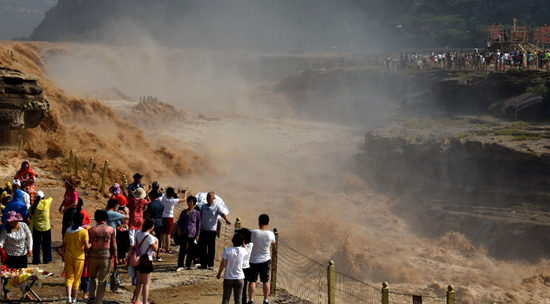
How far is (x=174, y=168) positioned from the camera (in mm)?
29703

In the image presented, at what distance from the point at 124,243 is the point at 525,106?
27.1m

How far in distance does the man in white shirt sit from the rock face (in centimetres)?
1201

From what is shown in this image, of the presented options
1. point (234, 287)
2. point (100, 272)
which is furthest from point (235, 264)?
point (100, 272)

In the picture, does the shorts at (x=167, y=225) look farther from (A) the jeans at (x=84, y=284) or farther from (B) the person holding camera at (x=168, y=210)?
(A) the jeans at (x=84, y=284)

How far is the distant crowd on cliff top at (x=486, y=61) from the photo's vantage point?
114 ft

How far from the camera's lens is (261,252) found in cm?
859

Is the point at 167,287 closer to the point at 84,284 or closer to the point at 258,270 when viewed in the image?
the point at 84,284

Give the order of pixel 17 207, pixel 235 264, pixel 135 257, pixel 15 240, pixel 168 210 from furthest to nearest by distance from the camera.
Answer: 1. pixel 168 210
2. pixel 17 207
3. pixel 15 240
4. pixel 135 257
5. pixel 235 264

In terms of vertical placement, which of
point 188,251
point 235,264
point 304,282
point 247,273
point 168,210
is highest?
point 168,210

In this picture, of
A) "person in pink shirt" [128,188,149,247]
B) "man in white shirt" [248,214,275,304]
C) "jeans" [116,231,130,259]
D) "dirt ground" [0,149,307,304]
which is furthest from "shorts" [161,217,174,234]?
"man in white shirt" [248,214,275,304]

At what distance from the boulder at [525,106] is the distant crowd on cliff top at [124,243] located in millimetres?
25726

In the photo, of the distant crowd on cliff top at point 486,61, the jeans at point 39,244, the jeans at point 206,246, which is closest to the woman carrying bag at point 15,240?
the jeans at point 39,244

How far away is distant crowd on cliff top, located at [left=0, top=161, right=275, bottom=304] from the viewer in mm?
8008

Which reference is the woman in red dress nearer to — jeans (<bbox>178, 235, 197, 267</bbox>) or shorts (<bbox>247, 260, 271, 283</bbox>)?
jeans (<bbox>178, 235, 197, 267</bbox>)
